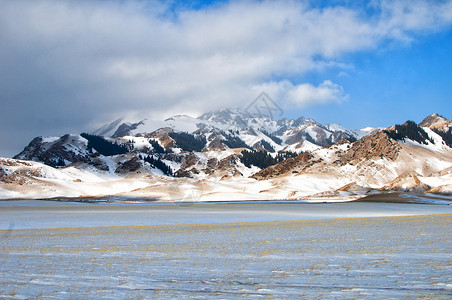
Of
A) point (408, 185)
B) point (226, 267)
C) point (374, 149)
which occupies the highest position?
point (374, 149)

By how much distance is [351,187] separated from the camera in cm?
12044

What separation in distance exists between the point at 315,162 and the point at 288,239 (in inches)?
6774

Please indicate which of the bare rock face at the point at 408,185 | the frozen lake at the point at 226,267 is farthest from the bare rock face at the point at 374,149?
the frozen lake at the point at 226,267

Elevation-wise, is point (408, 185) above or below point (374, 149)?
below

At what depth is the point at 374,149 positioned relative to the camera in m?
178

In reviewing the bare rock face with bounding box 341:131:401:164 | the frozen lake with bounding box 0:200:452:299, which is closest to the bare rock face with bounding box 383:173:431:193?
the bare rock face with bounding box 341:131:401:164

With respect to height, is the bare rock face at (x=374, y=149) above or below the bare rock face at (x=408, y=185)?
above

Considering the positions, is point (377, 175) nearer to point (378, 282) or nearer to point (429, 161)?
point (429, 161)

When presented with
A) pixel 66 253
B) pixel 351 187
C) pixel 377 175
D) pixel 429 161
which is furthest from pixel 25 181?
pixel 429 161

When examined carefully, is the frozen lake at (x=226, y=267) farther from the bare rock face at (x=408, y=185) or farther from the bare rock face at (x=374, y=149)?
the bare rock face at (x=374, y=149)

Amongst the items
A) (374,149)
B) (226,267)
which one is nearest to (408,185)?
(374,149)

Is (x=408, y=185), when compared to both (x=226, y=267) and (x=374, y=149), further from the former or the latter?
(x=226, y=267)

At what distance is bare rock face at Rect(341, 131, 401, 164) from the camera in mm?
172875

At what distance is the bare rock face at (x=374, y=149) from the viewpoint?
173 metres
